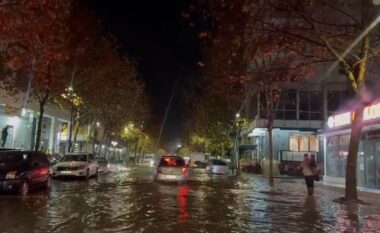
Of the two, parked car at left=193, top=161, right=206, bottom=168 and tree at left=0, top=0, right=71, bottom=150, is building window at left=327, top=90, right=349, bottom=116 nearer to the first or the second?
parked car at left=193, top=161, right=206, bottom=168

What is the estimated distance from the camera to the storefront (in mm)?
25291

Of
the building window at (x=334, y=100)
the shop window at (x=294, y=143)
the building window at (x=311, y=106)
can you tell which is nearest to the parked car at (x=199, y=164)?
the shop window at (x=294, y=143)

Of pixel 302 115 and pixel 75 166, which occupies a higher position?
pixel 302 115

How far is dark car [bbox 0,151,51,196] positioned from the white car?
26.5 ft

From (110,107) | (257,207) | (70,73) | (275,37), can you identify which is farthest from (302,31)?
(110,107)

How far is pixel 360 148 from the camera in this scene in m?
27.7

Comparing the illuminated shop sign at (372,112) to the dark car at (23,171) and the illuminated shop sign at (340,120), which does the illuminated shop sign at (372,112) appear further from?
the dark car at (23,171)

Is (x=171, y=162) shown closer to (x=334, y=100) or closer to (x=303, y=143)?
(x=303, y=143)

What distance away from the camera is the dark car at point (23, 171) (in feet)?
64.5

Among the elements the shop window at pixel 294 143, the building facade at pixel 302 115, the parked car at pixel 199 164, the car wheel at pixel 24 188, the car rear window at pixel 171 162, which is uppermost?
the building facade at pixel 302 115

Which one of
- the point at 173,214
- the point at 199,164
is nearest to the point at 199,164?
the point at 199,164

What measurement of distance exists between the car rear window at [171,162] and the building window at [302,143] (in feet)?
97.4

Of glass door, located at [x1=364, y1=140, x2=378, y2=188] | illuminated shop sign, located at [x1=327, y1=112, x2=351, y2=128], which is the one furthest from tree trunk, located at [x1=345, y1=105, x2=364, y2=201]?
illuminated shop sign, located at [x1=327, y1=112, x2=351, y2=128]

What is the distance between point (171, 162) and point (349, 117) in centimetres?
1029
